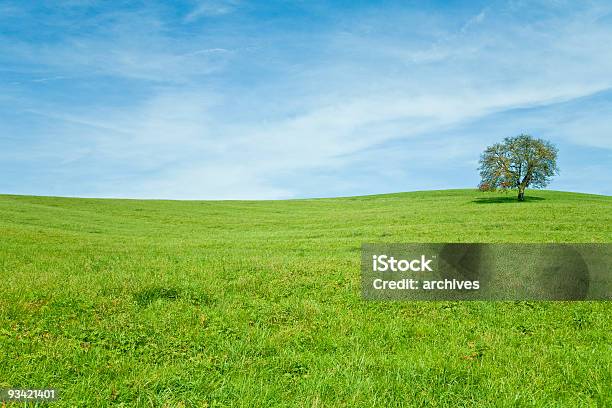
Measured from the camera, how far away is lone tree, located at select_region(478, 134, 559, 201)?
6994 cm

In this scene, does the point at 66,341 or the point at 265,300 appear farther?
the point at 265,300

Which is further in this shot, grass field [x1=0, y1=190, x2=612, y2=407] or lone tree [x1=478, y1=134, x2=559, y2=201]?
lone tree [x1=478, y1=134, x2=559, y2=201]

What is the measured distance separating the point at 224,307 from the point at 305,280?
3396 millimetres

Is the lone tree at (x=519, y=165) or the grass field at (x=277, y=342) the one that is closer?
the grass field at (x=277, y=342)

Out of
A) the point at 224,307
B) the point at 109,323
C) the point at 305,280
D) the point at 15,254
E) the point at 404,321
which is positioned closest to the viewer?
the point at 109,323

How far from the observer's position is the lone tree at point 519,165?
229 feet

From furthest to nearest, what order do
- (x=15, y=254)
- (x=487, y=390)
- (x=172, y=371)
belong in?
1. (x=15, y=254)
2. (x=172, y=371)
3. (x=487, y=390)

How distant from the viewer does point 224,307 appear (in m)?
11.0

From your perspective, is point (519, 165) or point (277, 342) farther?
point (519, 165)

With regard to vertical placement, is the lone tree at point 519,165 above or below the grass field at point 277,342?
above

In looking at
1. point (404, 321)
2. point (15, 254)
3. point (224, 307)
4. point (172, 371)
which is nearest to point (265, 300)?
point (224, 307)

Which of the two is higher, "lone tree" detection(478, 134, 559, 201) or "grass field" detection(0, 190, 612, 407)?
"lone tree" detection(478, 134, 559, 201)

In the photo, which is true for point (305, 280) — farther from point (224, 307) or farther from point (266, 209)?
point (266, 209)

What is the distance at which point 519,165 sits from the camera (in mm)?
70812
